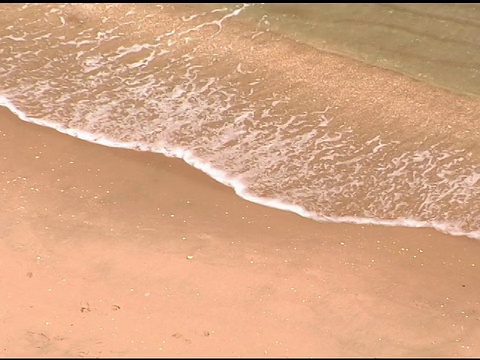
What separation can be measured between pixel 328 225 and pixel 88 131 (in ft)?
6.71

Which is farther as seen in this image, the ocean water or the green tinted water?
the green tinted water

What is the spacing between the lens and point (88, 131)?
18.9ft

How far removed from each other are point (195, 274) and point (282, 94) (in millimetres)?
2398

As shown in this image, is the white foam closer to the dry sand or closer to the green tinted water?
the dry sand

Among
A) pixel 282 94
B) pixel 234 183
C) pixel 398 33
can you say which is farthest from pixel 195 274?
pixel 398 33

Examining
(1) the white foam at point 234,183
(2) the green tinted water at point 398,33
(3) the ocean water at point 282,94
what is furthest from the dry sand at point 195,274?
(2) the green tinted water at point 398,33

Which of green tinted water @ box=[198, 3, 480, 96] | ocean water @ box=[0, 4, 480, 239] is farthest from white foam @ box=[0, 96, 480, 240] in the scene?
green tinted water @ box=[198, 3, 480, 96]

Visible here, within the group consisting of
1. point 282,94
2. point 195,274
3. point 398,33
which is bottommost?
point 195,274

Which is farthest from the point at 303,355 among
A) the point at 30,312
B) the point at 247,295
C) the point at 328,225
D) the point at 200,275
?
the point at 30,312

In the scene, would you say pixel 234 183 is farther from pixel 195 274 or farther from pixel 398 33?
pixel 398 33

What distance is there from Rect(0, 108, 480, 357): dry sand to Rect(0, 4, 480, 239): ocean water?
269mm

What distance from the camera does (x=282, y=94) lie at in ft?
21.1

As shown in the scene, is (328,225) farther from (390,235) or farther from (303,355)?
(303,355)

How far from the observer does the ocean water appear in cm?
540
